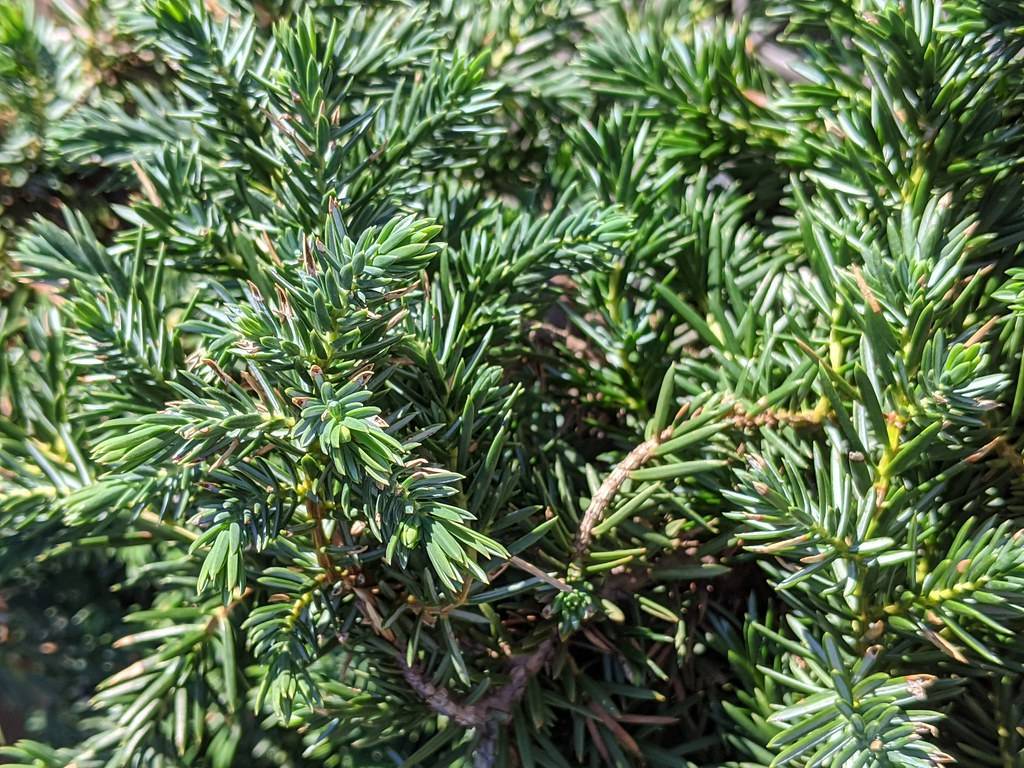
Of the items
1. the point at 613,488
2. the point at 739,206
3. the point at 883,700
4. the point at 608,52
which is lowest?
the point at 883,700

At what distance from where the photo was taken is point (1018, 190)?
1.34ft

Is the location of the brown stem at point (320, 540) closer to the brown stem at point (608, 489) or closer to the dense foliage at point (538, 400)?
the dense foliage at point (538, 400)

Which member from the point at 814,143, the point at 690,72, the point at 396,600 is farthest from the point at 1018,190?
the point at 396,600

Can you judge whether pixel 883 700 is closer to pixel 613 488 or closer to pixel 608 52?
pixel 613 488

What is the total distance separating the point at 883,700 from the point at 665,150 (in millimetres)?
327

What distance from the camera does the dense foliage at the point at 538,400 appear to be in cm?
34

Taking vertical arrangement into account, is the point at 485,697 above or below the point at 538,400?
below

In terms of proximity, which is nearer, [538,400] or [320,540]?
[320,540]

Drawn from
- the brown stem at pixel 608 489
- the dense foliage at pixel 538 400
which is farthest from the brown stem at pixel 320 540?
the brown stem at pixel 608 489

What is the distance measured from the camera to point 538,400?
0.47 metres

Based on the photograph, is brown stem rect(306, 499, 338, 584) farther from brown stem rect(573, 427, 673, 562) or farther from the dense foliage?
brown stem rect(573, 427, 673, 562)

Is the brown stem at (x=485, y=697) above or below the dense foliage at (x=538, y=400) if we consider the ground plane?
below

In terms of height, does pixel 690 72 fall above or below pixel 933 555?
above

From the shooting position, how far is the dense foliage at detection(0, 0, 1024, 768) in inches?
13.5
